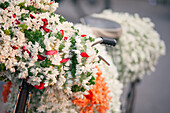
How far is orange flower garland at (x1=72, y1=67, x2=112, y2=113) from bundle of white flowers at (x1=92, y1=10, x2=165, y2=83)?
973 millimetres

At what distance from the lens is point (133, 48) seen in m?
2.17

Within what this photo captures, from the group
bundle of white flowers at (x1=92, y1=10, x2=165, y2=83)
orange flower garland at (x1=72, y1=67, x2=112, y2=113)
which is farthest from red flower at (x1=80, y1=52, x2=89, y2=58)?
bundle of white flowers at (x1=92, y1=10, x2=165, y2=83)

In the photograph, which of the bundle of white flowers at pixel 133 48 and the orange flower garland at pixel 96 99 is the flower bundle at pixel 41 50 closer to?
the orange flower garland at pixel 96 99

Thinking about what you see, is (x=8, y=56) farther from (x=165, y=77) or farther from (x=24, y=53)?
(x=165, y=77)

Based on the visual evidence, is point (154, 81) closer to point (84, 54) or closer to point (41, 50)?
point (84, 54)

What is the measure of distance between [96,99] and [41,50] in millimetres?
405

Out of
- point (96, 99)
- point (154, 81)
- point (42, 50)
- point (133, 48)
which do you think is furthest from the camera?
point (154, 81)

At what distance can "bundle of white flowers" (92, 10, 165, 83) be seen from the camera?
210 centimetres

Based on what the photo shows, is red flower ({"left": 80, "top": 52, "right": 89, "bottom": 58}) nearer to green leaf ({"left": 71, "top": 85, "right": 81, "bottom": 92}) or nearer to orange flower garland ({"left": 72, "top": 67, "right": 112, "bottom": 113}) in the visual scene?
green leaf ({"left": 71, "top": 85, "right": 81, "bottom": 92})

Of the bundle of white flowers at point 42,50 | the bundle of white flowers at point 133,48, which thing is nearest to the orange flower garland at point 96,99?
the bundle of white flowers at point 42,50

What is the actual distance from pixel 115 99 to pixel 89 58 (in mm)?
674

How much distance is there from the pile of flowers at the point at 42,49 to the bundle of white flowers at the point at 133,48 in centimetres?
122

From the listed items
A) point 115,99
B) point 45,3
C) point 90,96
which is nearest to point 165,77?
point 115,99

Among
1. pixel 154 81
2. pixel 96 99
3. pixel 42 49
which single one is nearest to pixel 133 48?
pixel 96 99
